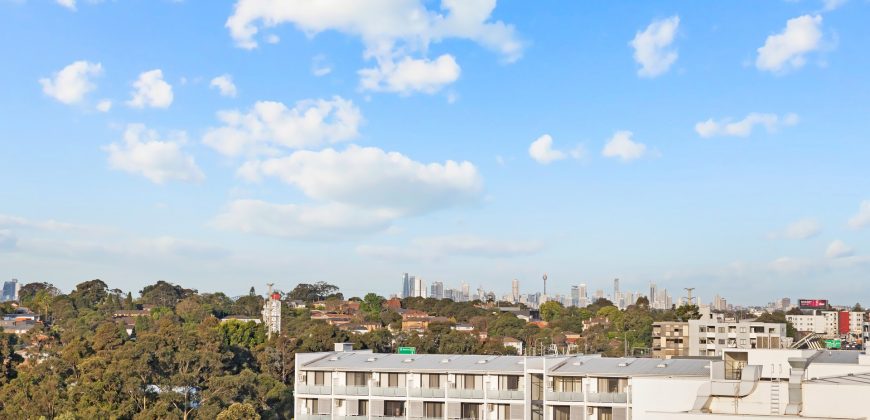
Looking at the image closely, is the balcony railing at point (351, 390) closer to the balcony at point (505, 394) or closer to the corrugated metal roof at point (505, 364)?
the corrugated metal roof at point (505, 364)

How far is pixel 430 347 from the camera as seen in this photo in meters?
120

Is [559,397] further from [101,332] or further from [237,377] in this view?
[101,332]

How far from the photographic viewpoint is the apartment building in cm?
10856

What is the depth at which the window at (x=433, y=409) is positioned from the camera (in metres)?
53.1

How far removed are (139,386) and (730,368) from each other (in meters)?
45.9

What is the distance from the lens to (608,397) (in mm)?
48562

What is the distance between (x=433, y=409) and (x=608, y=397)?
34.6 ft

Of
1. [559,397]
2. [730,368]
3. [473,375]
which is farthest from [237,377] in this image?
[730,368]

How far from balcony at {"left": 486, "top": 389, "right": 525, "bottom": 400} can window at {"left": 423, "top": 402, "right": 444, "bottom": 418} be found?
2.98 meters

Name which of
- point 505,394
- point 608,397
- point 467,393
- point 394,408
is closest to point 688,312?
point 505,394

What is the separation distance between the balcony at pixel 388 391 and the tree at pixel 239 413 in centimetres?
1595

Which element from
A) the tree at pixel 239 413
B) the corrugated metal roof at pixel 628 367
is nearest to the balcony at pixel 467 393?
the corrugated metal roof at pixel 628 367

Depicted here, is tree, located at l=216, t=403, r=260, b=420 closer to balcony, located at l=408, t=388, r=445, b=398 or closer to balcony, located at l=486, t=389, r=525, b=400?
balcony, located at l=408, t=388, r=445, b=398

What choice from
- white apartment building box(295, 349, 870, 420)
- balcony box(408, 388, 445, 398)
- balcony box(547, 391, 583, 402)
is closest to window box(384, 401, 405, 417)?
white apartment building box(295, 349, 870, 420)
